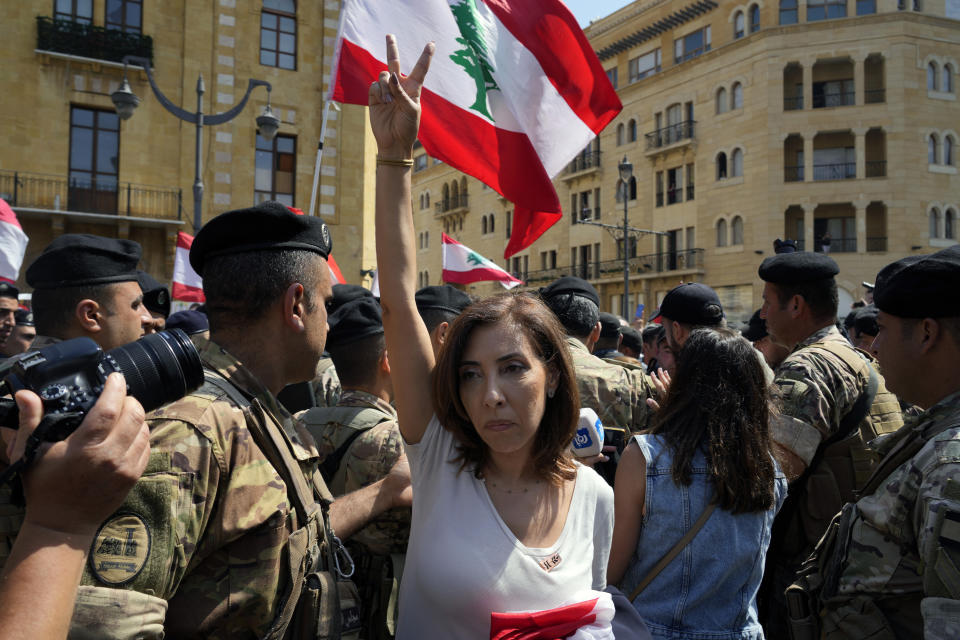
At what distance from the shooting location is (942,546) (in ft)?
7.15

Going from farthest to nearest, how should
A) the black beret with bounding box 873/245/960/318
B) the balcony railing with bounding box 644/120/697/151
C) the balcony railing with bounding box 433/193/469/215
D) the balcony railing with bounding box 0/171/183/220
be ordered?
the balcony railing with bounding box 433/193/469/215, the balcony railing with bounding box 644/120/697/151, the balcony railing with bounding box 0/171/183/220, the black beret with bounding box 873/245/960/318

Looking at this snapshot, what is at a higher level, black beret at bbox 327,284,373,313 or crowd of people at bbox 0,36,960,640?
black beret at bbox 327,284,373,313

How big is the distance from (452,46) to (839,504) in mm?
3203

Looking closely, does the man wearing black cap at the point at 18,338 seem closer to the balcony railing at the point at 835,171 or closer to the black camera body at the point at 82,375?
the black camera body at the point at 82,375

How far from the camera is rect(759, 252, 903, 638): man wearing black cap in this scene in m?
3.58

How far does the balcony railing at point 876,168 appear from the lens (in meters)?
36.6

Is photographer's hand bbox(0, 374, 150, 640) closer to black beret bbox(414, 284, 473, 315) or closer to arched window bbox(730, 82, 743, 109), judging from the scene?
black beret bbox(414, 284, 473, 315)

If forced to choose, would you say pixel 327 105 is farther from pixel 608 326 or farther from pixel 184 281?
pixel 184 281

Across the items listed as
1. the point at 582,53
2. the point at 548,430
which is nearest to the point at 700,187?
the point at 582,53

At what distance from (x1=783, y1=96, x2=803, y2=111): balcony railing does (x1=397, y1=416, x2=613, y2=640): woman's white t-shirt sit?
4023cm

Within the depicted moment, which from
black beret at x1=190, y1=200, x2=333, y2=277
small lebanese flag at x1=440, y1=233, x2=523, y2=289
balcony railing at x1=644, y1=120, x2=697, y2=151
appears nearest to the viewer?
black beret at x1=190, y1=200, x2=333, y2=277

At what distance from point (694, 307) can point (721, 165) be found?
38042mm

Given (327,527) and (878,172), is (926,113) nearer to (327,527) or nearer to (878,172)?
(878,172)

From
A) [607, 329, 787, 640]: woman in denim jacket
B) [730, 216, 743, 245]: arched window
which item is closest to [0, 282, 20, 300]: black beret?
[607, 329, 787, 640]: woman in denim jacket
